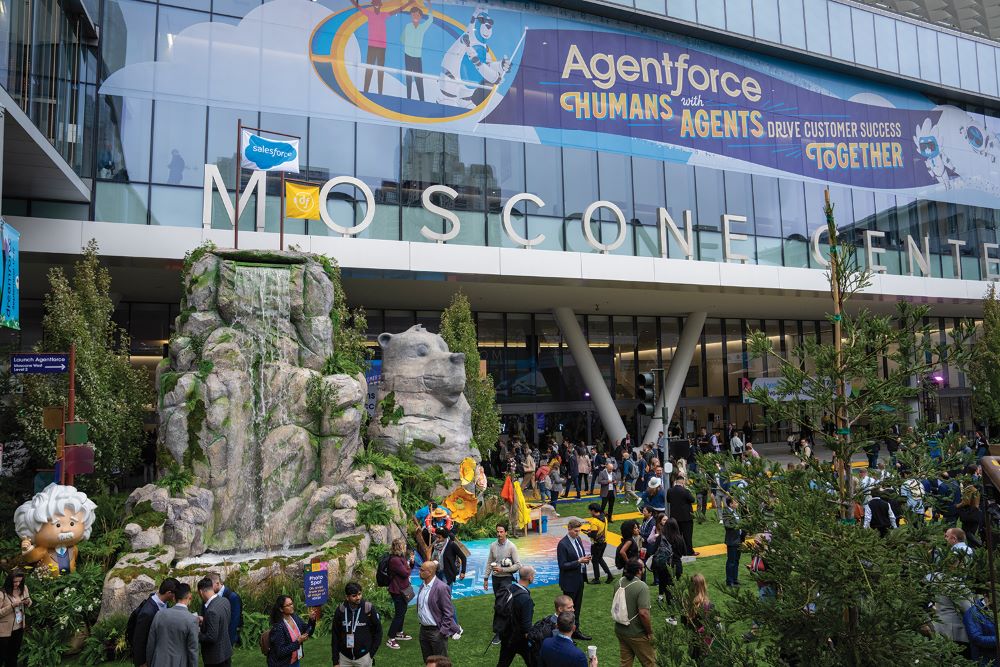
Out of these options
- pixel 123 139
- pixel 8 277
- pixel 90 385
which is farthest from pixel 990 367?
pixel 123 139

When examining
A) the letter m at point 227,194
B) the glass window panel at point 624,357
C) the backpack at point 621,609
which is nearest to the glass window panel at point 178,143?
the letter m at point 227,194

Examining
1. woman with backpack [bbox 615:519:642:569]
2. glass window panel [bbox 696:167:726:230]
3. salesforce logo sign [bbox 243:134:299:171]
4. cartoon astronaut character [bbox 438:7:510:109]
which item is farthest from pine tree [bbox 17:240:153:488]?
glass window panel [bbox 696:167:726:230]

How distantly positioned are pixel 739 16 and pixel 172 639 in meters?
29.3

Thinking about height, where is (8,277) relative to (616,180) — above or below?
below

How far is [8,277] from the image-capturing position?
41.3ft

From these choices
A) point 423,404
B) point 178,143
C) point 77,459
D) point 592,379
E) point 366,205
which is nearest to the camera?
point 77,459

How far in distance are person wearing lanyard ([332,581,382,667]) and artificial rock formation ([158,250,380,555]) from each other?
5.84 meters

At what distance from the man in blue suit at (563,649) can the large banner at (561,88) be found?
19762 mm

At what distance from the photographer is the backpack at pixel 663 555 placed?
980 centimetres

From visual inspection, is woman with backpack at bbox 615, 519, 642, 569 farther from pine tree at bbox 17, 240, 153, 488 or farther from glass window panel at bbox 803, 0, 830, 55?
glass window panel at bbox 803, 0, 830, 55

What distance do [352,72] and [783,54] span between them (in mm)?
17748

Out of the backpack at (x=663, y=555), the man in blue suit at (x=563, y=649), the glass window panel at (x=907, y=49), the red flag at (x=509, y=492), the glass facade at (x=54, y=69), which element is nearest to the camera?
the man in blue suit at (x=563, y=649)

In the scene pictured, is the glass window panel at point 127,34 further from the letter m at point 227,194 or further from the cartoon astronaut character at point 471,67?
the cartoon astronaut character at point 471,67

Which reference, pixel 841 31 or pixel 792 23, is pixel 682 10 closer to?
pixel 792 23
